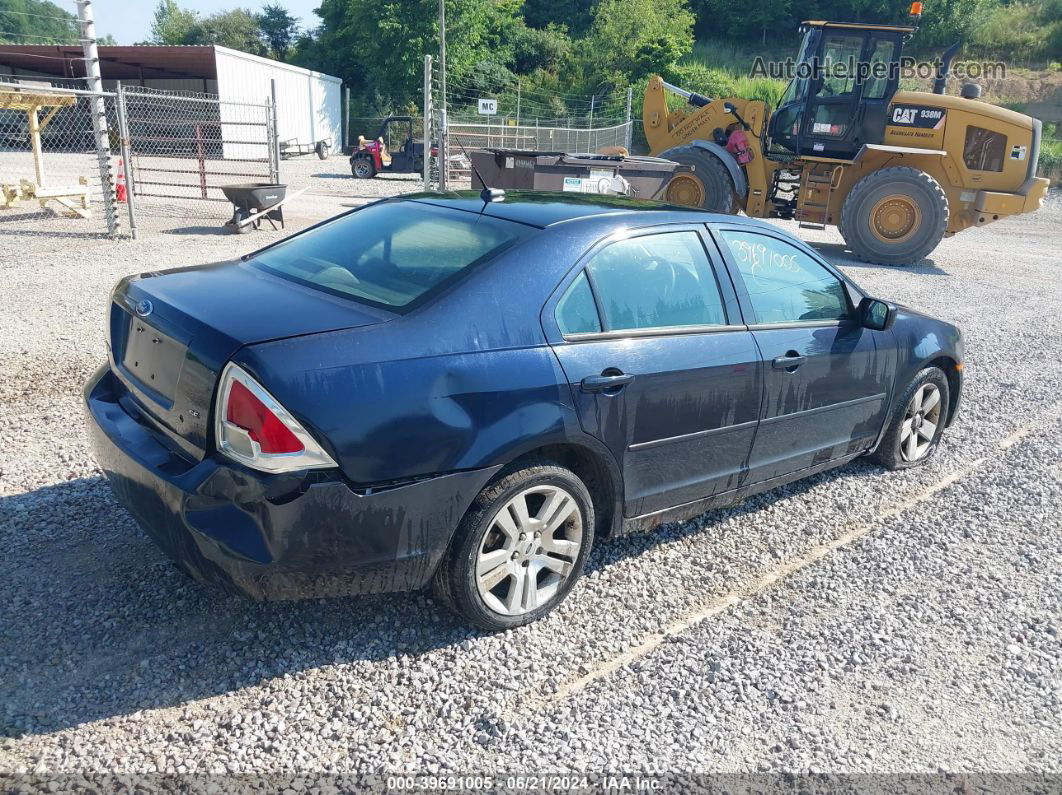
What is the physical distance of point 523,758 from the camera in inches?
102

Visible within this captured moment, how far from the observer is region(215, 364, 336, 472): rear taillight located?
2.59 meters

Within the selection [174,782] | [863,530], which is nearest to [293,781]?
[174,782]

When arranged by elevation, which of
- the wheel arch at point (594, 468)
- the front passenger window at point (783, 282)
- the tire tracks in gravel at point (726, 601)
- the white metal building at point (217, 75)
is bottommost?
the tire tracks in gravel at point (726, 601)

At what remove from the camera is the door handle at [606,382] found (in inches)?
124

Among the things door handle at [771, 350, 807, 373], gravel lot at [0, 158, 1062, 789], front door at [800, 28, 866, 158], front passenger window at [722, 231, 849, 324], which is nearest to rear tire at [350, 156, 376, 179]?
front door at [800, 28, 866, 158]

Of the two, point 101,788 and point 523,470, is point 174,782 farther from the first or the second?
point 523,470

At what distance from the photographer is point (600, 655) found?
10.3ft

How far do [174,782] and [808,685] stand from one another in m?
2.17

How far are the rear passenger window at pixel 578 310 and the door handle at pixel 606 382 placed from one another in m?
0.20

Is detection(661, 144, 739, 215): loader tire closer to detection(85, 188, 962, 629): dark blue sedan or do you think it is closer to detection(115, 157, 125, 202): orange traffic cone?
detection(115, 157, 125, 202): orange traffic cone

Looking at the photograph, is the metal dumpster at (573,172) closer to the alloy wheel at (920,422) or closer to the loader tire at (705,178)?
the loader tire at (705,178)

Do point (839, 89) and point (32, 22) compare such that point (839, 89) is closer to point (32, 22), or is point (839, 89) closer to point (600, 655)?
point (600, 655)

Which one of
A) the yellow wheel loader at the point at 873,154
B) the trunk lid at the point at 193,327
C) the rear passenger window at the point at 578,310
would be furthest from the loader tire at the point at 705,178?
the trunk lid at the point at 193,327

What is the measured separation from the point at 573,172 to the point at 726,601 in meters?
9.34
